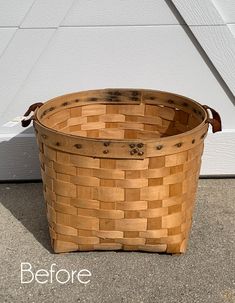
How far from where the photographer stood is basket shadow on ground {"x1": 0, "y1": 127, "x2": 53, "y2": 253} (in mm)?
1708

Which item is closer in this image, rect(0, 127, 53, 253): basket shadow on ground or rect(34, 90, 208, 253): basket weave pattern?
rect(34, 90, 208, 253): basket weave pattern

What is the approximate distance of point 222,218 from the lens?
164 cm

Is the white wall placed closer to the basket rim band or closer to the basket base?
the basket rim band

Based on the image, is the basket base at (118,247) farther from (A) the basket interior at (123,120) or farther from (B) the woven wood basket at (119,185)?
(A) the basket interior at (123,120)

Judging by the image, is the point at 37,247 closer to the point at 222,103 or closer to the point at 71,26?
the point at 71,26

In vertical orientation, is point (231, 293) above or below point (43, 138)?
below

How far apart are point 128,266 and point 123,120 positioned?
59 cm

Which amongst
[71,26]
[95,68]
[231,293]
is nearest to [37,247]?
[231,293]

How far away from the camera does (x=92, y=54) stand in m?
1.75

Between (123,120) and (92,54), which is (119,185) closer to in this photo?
(123,120)

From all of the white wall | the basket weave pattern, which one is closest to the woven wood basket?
the basket weave pattern

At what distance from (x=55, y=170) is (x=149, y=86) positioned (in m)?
0.70

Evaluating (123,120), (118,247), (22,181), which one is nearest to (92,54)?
(123,120)

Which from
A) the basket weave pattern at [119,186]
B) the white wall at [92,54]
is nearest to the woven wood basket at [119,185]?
the basket weave pattern at [119,186]
